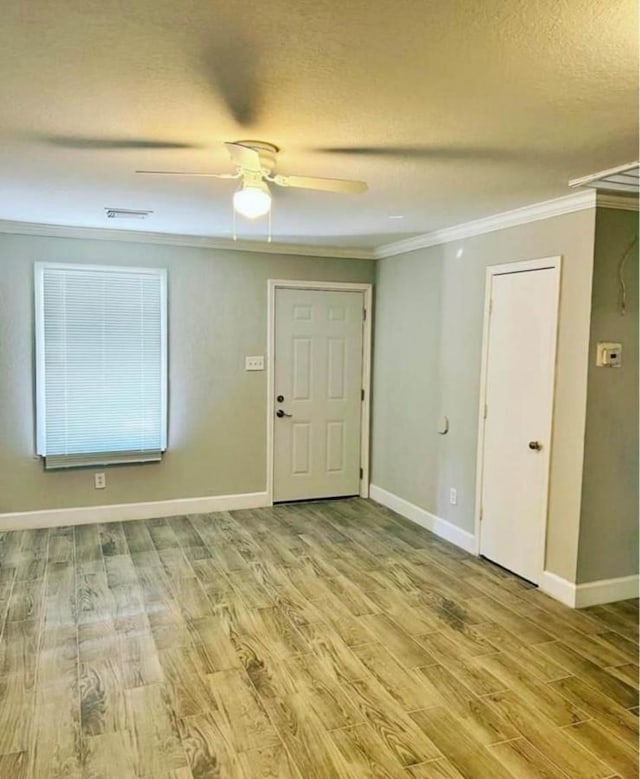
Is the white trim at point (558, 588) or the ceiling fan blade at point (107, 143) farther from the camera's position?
the white trim at point (558, 588)

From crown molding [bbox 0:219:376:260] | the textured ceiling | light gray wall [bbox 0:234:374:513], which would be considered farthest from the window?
the textured ceiling

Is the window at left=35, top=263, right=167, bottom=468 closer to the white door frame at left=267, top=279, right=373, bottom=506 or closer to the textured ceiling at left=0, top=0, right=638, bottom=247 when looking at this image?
the white door frame at left=267, top=279, right=373, bottom=506

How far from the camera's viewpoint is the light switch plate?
205 inches

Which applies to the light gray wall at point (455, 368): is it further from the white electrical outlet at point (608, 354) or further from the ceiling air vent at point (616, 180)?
the ceiling air vent at point (616, 180)

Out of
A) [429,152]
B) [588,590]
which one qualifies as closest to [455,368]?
[588,590]

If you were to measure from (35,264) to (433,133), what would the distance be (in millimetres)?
3411

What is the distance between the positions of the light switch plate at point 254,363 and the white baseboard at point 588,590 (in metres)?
2.86

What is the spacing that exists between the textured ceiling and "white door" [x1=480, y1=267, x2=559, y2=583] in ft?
2.33

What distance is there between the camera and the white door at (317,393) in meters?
5.34

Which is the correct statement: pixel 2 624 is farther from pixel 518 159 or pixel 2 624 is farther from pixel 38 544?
pixel 518 159

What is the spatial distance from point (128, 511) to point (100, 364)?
4.11 ft

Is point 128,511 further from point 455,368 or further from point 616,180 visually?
point 616,180

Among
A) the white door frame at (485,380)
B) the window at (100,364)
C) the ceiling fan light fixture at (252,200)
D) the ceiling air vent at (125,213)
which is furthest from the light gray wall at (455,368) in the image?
the ceiling air vent at (125,213)

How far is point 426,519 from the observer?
15.8 feet
